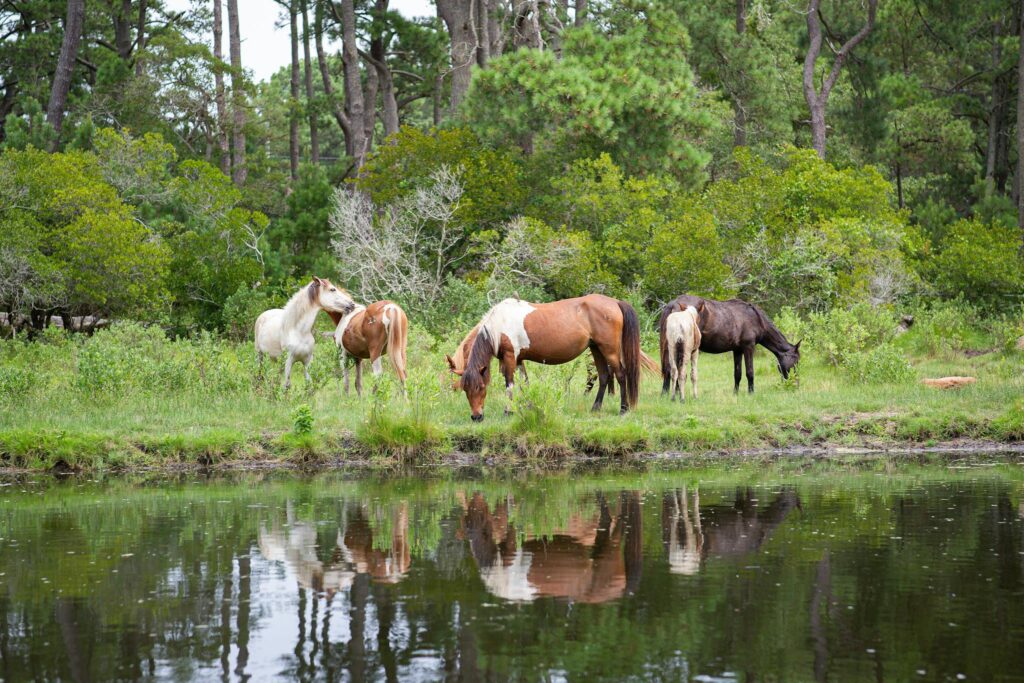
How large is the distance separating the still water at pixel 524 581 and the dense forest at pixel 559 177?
39.2 ft

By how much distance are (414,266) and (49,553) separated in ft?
54.1

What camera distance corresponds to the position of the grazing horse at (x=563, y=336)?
47.6 ft

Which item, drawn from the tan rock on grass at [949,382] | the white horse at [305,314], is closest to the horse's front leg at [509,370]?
the white horse at [305,314]

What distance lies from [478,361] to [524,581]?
6.91 metres

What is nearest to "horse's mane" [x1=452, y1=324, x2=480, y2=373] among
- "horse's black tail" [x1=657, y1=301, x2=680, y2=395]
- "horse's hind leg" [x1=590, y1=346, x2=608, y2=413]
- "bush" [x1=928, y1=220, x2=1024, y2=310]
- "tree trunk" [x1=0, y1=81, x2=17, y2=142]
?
"horse's hind leg" [x1=590, y1=346, x2=608, y2=413]

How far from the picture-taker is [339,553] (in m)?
8.23

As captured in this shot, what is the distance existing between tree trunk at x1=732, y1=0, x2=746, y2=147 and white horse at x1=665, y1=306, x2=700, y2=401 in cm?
1907

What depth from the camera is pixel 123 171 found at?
26.6 metres

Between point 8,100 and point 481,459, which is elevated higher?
point 8,100

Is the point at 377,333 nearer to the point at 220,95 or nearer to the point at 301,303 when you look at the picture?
the point at 301,303

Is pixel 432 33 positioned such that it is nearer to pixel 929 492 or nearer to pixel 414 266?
pixel 414 266

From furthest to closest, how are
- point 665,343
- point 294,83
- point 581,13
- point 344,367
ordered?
point 294,83
point 581,13
point 344,367
point 665,343

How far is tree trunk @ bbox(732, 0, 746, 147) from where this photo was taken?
33688mm

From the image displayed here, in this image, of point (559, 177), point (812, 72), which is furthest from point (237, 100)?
point (812, 72)
